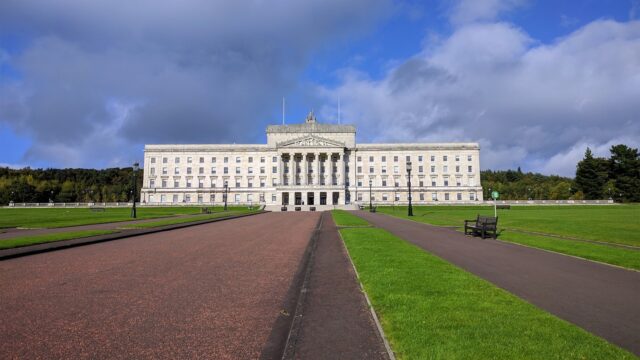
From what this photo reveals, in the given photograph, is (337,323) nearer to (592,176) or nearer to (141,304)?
(141,304)

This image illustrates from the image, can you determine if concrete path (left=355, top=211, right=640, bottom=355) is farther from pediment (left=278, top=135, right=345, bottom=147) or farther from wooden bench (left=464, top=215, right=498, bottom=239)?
pediment (left=278, top=135, right=345, bottom=147)

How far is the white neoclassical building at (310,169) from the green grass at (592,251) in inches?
3528

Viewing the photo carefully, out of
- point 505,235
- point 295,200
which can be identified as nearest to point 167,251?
point 505,235

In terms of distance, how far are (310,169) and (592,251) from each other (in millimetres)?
98792

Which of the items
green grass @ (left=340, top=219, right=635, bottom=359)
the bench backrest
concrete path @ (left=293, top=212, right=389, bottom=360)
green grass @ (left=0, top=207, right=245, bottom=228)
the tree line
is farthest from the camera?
the tree line

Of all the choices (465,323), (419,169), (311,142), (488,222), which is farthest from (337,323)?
(419,169)

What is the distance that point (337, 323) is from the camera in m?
6.76

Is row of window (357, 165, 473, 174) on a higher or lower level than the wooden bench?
higher

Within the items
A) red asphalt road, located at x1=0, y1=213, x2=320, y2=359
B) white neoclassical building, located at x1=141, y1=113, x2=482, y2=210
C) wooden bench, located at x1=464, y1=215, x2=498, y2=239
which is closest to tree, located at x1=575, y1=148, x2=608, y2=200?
white neoclassical building, located at x1=141, y1=113, x2=482, y2=210

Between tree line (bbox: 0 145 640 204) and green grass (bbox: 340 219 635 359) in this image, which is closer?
green grass (bbox: 340 219 635 359)

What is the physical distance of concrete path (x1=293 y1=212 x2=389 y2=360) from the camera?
18.0 ft

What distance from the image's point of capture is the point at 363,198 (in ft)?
369

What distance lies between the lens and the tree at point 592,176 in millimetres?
109500

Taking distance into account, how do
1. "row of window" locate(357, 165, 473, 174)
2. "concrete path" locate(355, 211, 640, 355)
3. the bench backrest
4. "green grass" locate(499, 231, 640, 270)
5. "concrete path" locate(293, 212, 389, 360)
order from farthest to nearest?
"row of window" locate(357, 165, 473, 174), the bench backrest, "green grass" locate(499, 231, 640, 270), "concrete path" locate(355, 211, 640, 355), "concrete path" locate(293, 212, 389, 360)
